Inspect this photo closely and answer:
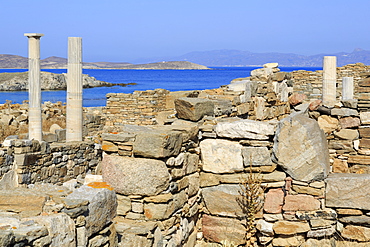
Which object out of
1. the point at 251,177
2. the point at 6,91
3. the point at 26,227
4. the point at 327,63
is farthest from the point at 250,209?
the point at 6,91

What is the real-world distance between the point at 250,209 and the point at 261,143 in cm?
78

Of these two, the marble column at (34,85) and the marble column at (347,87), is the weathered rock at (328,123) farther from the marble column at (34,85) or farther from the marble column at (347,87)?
the marble column at (34,85)

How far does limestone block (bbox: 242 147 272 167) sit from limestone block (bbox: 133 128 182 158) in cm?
102

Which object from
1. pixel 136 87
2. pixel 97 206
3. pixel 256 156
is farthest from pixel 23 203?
pixel 136 87

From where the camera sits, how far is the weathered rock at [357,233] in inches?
204

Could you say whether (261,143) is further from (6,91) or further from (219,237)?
(6,91)

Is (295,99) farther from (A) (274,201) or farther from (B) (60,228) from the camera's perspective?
(B) (60,228)

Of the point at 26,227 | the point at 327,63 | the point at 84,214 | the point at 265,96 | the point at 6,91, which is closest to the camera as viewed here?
the point at 26,227

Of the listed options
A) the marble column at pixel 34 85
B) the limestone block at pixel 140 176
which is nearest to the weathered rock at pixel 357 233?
the limestone block at pixel 140 176

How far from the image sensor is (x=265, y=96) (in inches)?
383

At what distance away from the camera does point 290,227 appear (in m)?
5.24

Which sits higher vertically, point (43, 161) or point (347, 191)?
point (347, 191)

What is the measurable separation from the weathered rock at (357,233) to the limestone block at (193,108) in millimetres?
2491

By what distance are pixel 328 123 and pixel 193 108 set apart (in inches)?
102
